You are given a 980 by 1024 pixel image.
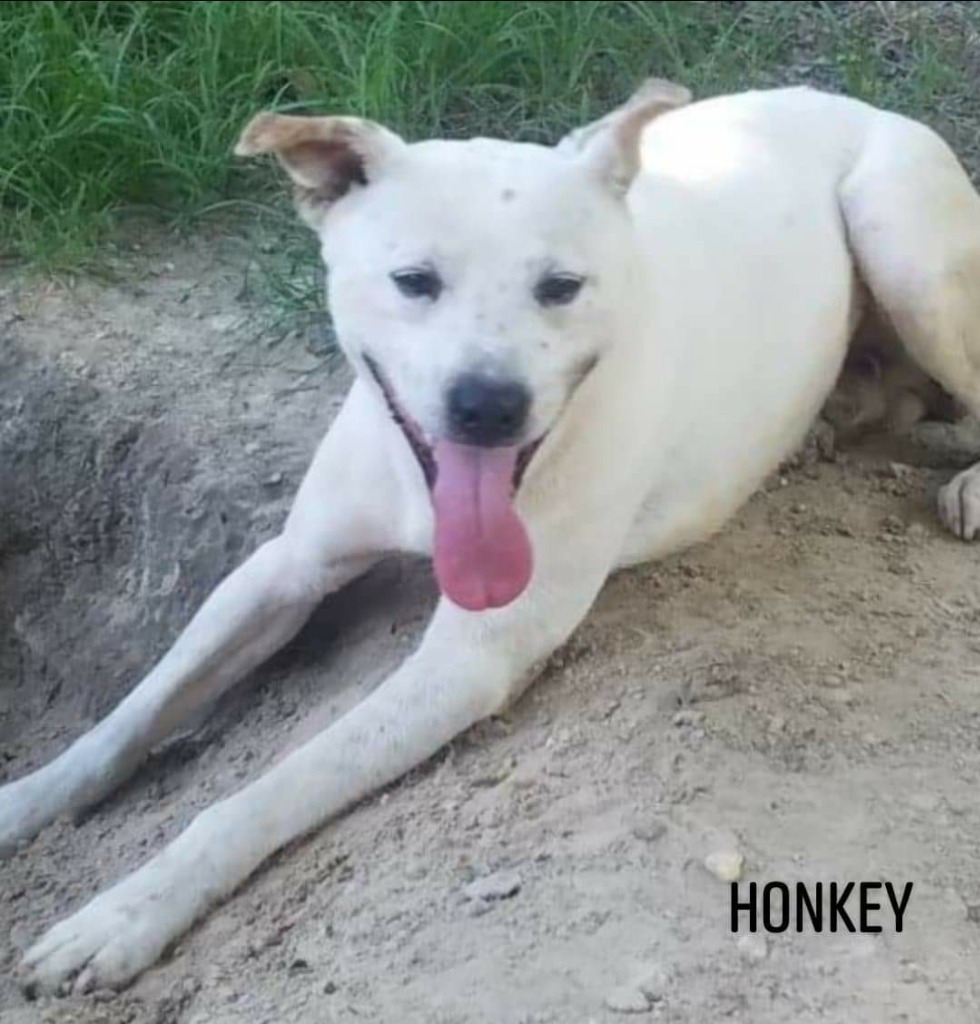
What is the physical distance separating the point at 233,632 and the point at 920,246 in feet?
5.14

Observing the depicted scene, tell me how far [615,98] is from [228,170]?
104 centimetres

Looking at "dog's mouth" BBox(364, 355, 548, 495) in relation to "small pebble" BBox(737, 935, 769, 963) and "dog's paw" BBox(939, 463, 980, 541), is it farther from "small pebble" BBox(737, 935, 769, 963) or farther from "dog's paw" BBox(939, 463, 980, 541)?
"dog's paw" BBox(939, 463, 980, 541)

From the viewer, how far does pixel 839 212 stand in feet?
15.3

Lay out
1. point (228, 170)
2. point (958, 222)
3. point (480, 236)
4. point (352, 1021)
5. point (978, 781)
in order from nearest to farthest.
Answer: point (352, 1021)
point (480, 236)
point (978, 781)
point (958, 222)
point (228, 170)

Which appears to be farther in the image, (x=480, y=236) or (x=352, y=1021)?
(x=480, y=236)

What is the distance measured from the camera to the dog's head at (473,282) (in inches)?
138


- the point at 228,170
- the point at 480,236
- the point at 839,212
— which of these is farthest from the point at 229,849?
the point at 228,170

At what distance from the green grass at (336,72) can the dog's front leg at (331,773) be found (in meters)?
1.91

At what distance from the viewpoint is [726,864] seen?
137 inches

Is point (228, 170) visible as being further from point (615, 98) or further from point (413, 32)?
point (615, 98)

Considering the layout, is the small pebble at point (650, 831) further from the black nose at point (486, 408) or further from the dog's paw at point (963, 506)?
the dog's paw at point (963, 506)

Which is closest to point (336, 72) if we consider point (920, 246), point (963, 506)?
point (920, 246)

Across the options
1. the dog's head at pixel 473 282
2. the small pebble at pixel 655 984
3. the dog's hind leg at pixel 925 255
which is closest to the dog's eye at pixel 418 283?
the dog's head at pixel 473 282

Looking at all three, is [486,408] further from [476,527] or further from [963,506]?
[963,506]
